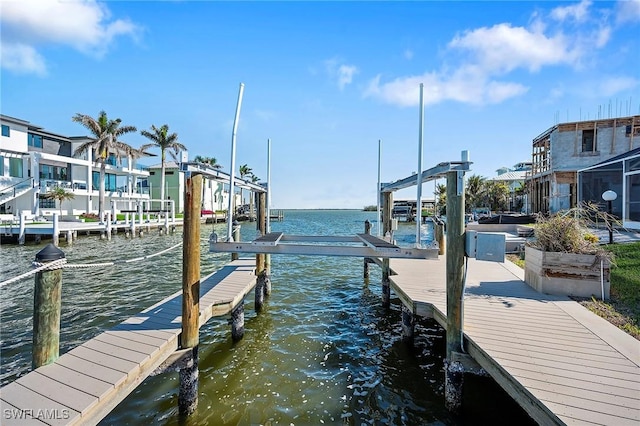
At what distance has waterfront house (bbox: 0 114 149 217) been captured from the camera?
31.6 m

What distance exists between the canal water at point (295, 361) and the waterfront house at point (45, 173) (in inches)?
1082

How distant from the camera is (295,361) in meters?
6.50

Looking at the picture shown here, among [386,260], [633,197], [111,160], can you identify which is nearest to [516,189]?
[633,197]

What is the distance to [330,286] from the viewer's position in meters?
12.3

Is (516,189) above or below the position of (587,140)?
below

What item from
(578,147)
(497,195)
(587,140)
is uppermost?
(587,140)

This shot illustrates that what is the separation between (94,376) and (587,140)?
113 feet

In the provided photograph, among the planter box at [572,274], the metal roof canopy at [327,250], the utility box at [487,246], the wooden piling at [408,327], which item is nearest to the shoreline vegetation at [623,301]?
the planter box at [572,274]

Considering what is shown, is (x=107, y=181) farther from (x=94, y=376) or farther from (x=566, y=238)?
(x=566, y=238)

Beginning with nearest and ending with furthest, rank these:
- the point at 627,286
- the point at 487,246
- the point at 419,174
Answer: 1. the point at 487,246
2. the point at 419,174
3. the point at 627,286

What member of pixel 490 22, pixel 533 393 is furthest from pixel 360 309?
pixel 490 22

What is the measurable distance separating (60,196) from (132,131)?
35.4 feet

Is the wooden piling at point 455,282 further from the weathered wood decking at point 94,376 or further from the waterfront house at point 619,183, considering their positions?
the waterfront house at point 619,183

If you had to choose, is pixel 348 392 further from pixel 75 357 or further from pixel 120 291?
pixel 120 291
